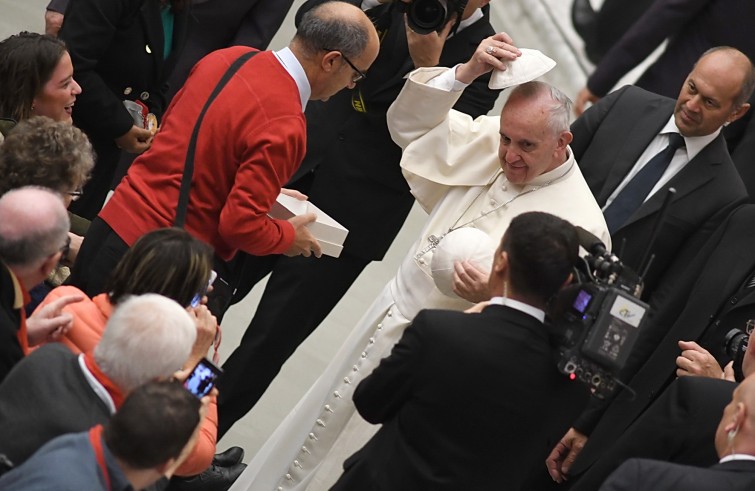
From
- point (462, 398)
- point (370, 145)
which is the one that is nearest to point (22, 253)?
point (462, 398)

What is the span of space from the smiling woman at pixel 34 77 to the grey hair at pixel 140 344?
140 cm

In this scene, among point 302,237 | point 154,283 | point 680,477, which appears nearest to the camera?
point 680,477

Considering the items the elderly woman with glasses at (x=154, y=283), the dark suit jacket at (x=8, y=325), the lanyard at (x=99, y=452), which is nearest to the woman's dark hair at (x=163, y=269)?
the elderly woman with glasses at (x=154, y=283)

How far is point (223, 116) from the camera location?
3531mm

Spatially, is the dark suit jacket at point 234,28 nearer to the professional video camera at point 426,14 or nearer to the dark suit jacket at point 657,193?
the professional video camera at point 426,14

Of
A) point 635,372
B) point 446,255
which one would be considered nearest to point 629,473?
point 446,255

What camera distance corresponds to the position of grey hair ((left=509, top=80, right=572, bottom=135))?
11.8 feet

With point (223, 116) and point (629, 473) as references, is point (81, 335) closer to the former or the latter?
point (223, 116)

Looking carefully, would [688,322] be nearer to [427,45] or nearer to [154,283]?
[427,45]

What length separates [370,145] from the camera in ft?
14.8

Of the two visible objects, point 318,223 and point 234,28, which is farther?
point 234,28

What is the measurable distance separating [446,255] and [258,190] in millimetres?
567

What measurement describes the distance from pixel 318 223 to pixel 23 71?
1.02 m

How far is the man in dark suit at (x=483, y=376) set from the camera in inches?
113
